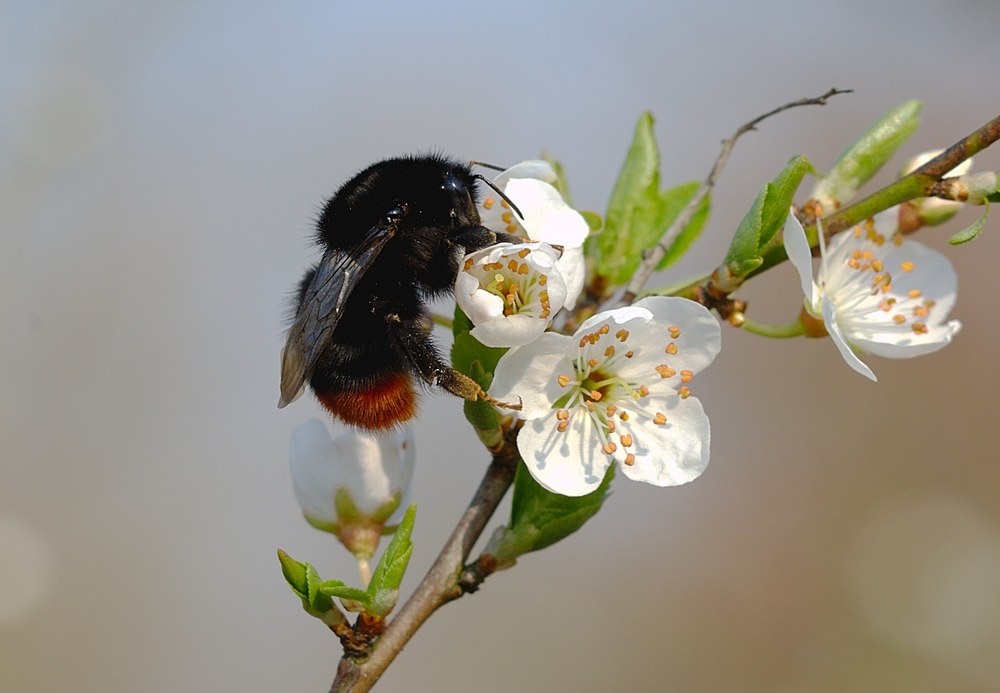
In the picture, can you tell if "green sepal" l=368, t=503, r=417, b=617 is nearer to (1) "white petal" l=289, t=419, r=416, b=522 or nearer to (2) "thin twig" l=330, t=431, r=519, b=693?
(2) "thin twig" l=330, t=431, r=519, b=693

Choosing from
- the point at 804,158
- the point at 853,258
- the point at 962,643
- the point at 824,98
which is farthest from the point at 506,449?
the point at 962,643

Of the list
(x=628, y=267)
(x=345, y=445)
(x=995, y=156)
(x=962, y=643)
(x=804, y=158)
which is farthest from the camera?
(x=995, y=156)

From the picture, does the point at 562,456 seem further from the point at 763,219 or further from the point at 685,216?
the point at 685,216

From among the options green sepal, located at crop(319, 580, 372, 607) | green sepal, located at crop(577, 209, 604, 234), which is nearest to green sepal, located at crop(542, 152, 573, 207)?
green sepal, located at crop(577, 209, 604, 234)

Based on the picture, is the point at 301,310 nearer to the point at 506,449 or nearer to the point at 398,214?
the point at 398,214

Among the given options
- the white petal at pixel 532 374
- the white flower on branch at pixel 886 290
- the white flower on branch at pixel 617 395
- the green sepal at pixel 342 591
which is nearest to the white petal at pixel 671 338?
the white flower on branch at pixel 617 395
